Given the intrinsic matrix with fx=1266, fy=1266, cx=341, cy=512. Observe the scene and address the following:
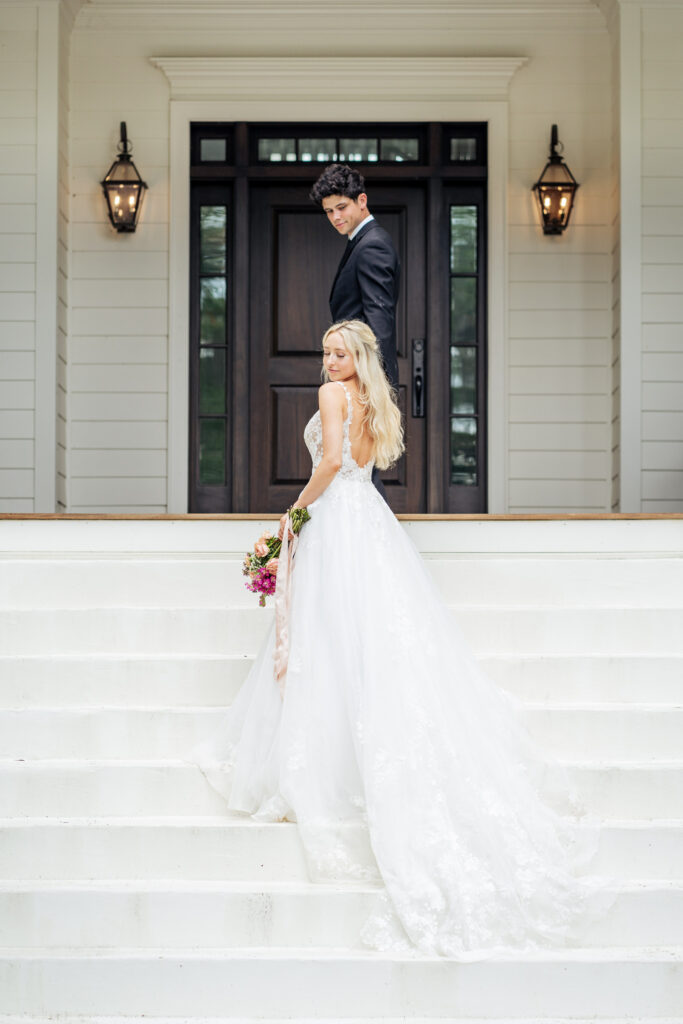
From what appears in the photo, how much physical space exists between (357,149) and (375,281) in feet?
9.16

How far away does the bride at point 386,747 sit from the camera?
3246 mm

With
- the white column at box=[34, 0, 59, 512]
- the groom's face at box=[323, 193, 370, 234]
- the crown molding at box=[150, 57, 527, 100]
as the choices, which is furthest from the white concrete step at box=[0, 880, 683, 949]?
the crown molding at box=[150, 57, 527, 100]

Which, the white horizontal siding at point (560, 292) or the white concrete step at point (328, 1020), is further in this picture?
the white horizontal siding at point (560, 292)

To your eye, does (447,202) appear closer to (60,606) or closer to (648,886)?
(60,606)

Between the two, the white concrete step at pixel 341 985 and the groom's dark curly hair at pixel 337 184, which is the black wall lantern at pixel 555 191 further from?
the white concrete step at pixel 341 985

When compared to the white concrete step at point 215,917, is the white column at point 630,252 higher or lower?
higher

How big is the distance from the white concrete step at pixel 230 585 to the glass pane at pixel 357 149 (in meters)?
3.27

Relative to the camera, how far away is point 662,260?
22.4ft

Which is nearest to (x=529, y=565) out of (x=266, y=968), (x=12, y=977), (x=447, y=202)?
(x=266, y=968)

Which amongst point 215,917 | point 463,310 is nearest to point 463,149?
point 463,310

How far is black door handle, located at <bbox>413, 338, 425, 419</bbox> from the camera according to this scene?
7137 mm

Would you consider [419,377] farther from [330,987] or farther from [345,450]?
[330,987]

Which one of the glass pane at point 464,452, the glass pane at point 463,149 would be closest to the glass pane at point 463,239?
the glass pane at point 463,149

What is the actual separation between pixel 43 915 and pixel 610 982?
1.49 metres
